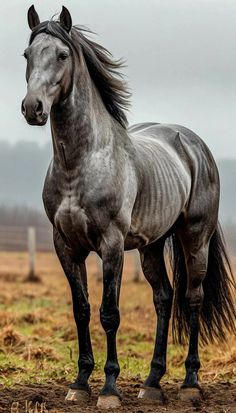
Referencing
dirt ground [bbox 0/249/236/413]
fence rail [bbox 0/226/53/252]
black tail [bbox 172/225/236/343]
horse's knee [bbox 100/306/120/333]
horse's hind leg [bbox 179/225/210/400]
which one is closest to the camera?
horse's knee [bbox 100/306/120/333]

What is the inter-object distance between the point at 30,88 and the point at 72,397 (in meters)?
2.49

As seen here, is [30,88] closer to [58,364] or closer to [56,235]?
[56,235]

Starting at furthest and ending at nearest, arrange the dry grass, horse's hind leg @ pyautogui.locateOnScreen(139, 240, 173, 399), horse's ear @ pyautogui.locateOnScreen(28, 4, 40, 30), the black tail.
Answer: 1. the dry grass
2. the black tail
3. horse's hind leg @ pyautogui.locateOnScreen(139, 240, 173, 399)
4. horse's ear @ pyautogui.locateOnScreen(28, 4, 40, 30)

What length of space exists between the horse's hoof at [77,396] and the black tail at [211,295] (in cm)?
149

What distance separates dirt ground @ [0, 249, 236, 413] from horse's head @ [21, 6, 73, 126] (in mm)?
2115

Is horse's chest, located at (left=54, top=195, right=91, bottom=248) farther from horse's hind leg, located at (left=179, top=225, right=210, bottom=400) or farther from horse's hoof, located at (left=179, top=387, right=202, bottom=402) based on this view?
horse's hoof, located at (left=179, top=387, right=202, bottom=402)

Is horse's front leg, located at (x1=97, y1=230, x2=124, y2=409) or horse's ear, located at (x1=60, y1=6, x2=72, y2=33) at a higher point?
horse's ear, located at (x1=60, y1=6, x2=72, y2=33)

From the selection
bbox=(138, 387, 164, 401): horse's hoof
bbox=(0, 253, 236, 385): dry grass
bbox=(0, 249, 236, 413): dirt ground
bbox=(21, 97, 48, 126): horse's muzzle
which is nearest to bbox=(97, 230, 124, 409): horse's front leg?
bbox=(0, 249, 236, 413): dirt ground

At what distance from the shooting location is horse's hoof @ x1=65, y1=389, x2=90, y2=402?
6492 millimetres

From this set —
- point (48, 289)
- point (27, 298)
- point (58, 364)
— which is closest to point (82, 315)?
point (58, 364)

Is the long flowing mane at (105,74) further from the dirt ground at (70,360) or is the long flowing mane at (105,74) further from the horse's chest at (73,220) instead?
the dirt ground at (70,360)

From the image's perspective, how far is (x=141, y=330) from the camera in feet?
38.8

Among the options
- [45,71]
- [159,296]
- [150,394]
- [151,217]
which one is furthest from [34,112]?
[150,394]

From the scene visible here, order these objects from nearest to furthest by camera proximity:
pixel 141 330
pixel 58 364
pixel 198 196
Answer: pixel 198 196
pixel 58 364
pixel 141 330
